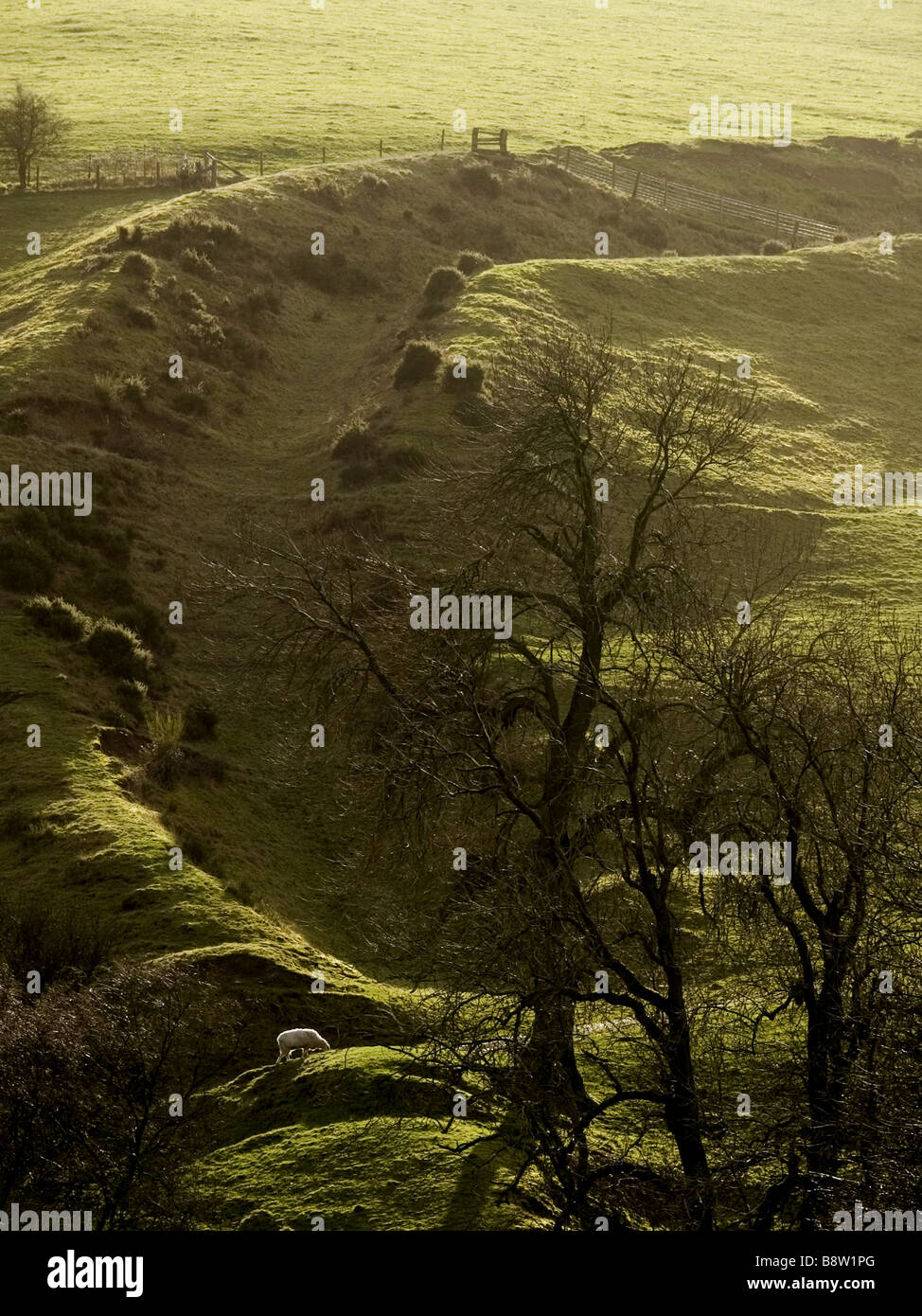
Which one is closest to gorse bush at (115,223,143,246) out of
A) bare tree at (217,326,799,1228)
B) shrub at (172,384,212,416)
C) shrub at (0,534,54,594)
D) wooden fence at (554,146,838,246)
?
shrub at (172,384,212,416)

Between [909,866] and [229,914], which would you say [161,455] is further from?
[909,866]

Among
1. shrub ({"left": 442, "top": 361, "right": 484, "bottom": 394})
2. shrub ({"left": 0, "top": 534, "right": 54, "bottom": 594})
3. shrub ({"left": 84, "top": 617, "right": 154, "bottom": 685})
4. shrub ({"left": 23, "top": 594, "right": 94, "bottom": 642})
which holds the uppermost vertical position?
shrub ({"left": 442, "top": 361, "right": 484, "bottom": 394})

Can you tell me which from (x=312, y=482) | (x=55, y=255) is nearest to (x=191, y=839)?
(x=312, y=482)

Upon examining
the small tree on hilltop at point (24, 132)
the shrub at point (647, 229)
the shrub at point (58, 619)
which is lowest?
the shrub at point (58, 619)

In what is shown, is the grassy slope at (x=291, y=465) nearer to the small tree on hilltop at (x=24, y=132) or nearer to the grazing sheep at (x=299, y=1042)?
the grazing sheep at (x=299, y=1042)

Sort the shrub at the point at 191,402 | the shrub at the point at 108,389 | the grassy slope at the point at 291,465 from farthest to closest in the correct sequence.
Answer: the shrub at the point at 191,402, the shrub at the point at 108,389, the grassy slope at the point at 291,465

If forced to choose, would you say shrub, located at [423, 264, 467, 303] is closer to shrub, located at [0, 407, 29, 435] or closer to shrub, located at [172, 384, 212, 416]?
shrub, located at [172, 384, 212, 416]

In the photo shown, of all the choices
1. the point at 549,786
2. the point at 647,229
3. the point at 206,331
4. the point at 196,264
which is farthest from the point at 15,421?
the point at 647,229

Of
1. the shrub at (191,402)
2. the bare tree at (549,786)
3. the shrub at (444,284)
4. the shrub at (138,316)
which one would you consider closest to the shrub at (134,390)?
the shrub at (191,402)
